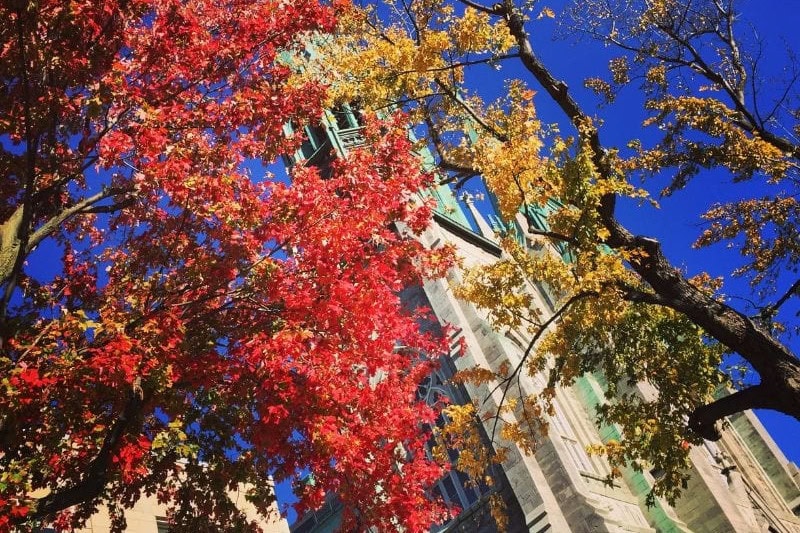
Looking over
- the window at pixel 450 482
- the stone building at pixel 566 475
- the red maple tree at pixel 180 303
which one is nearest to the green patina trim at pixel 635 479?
the stone building at pixel 566 475

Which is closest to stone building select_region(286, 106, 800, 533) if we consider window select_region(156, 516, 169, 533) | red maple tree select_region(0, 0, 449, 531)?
red maple tree select_region(0, 0, 449, 531)

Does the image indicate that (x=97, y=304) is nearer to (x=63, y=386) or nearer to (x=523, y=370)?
(x=63, y=386)

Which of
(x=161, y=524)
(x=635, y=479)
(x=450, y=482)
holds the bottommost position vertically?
(x=635, y=479)

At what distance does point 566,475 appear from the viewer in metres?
14.1

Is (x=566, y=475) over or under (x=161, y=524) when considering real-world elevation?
under

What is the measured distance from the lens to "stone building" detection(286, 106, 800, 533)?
1393 cm

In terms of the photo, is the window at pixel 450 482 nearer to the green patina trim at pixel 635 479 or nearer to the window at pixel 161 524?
the green patina trim at pixel 635 479

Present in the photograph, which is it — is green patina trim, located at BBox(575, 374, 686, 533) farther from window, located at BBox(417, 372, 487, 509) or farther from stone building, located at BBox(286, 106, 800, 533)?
window, located at BBox(417, 372, 487, 509)

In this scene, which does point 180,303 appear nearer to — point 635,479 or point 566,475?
point 566,475

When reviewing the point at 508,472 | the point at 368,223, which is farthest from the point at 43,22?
the point at 508,472

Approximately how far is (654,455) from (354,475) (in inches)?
180

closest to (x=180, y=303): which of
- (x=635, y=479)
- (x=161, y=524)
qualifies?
(x=161, y=524)

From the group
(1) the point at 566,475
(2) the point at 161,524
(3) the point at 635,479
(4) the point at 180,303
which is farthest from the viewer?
(3) the point at 635,479

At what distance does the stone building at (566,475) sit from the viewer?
13.9 metres
